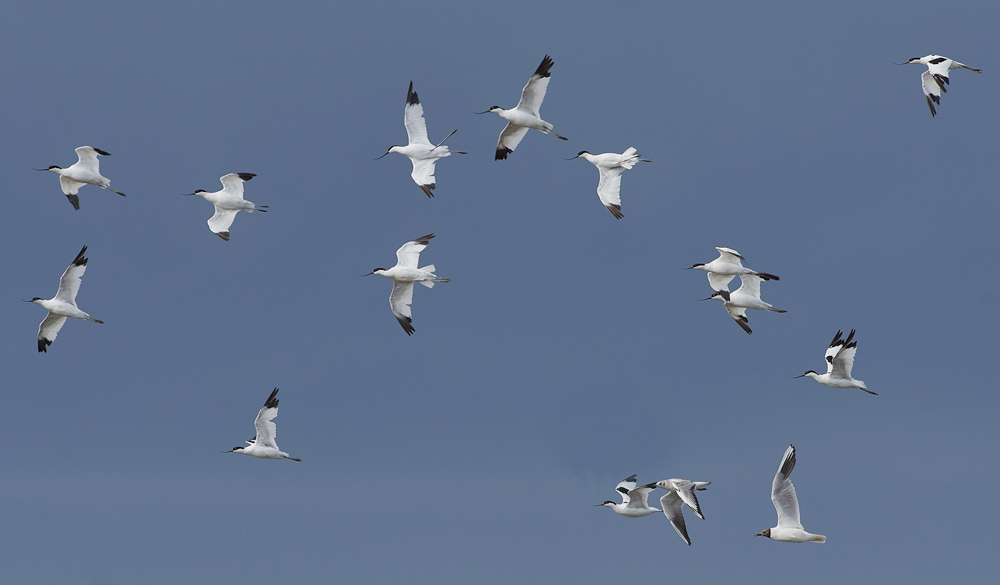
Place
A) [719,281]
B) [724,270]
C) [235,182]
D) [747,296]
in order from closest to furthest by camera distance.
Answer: [724,270], [747,296], [235,182], [719,281]

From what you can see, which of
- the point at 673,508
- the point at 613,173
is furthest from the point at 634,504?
the point at 613,173

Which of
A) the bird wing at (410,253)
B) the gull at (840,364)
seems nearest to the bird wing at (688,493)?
the gull at (840,364)

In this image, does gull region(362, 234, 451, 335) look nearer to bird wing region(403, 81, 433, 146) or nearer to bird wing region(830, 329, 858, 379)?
bird wing region(403, 81, 433, 146)

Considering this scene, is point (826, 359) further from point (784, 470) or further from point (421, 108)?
point (421, 108)

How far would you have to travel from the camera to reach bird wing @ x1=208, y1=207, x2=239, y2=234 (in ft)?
105

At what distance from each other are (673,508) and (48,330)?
61.7 ft

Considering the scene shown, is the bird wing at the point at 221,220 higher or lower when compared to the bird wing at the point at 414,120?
lower

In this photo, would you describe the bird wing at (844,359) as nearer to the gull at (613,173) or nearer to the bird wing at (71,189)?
the gull at (613,173)

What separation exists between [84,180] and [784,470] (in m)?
21.0

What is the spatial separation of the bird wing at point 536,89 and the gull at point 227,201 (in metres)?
7.91

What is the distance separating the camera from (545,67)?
1155 inches

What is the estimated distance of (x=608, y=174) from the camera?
3053 centimetres

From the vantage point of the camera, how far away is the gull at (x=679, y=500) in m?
26.0

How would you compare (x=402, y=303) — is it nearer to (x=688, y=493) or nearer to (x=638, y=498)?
(x=638, y=498)
